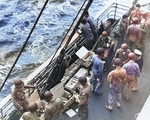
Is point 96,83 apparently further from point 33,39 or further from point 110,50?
point 33,39

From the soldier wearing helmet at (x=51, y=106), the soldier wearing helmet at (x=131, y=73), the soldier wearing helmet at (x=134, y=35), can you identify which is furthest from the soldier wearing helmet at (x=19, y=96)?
the soldier wearing helmet at (x=134, y=35)

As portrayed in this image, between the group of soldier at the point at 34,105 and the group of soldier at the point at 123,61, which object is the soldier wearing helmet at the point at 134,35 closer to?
the group of soldier at the point at 123,61

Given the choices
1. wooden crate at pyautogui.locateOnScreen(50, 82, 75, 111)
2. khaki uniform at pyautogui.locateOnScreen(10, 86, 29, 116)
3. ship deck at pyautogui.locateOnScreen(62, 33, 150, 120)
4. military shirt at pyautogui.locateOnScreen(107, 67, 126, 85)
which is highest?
military shirt at pyautogui.locateOnScreen(107, 67, 126, 85)

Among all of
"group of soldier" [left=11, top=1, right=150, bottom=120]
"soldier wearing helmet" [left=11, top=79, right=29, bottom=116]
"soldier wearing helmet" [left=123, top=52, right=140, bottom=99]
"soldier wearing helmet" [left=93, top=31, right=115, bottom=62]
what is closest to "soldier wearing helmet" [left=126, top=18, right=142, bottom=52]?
"group of soldier" [left=11, top=1, right=150, bottom=120]

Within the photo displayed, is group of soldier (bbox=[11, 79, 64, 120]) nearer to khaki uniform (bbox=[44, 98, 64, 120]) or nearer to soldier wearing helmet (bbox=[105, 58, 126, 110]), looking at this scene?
khaki uniform (bbox=[44, 98, 64, 120])

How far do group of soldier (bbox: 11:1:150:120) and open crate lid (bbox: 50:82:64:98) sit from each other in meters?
0.41

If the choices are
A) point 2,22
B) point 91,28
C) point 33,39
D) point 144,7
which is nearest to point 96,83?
point 91,28

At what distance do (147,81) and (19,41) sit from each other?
21.3 m

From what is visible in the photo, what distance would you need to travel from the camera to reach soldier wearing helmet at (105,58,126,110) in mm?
5523

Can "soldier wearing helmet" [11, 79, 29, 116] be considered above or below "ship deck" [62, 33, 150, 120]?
above

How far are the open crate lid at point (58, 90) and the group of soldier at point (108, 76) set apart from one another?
16.1 inches

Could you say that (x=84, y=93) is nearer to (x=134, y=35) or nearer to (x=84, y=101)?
(x=84, y=101)

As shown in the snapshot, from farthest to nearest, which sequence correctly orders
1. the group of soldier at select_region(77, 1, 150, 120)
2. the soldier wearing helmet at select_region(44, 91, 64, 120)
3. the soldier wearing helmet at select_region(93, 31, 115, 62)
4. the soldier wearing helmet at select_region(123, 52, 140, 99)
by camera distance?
the soldier wearing helmet at select_region(93, 31, 115, 62), the soldier wearing helmet at select_region(123, 52, 140, 99), the group of soldier at select_region(77, 1, 150, 120), the soldier wearing helmet at select_region(44, 91, 64, 120)

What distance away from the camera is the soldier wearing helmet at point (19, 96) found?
5227mm
